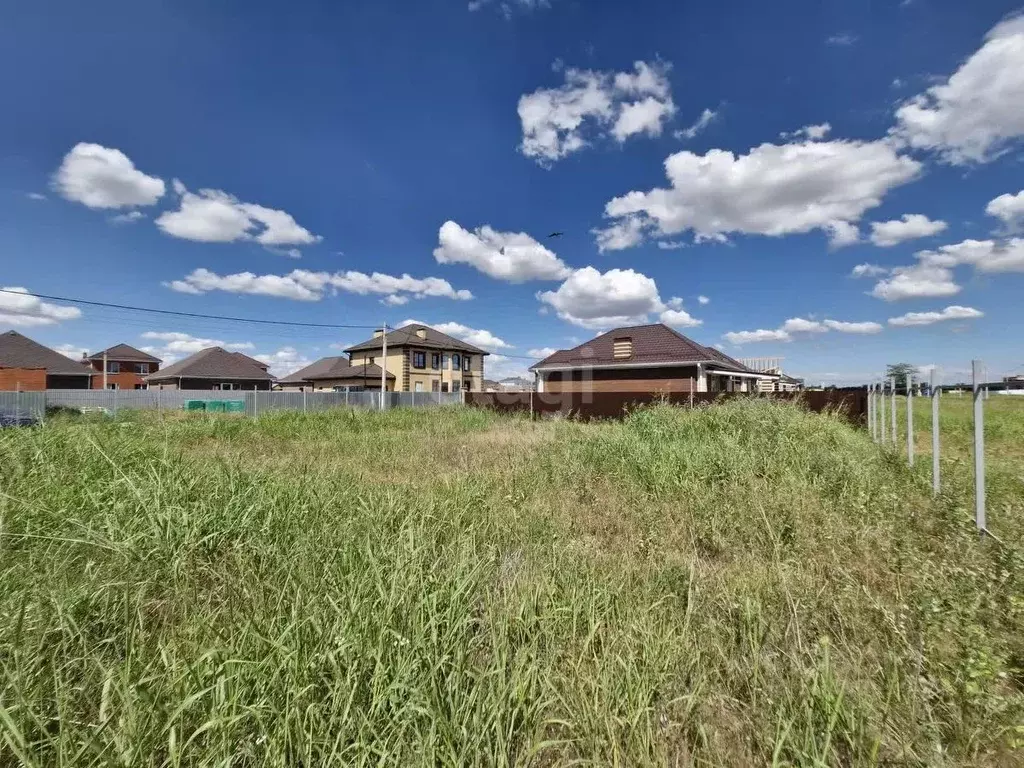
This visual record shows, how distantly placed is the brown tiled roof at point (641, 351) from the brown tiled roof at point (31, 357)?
131 feet

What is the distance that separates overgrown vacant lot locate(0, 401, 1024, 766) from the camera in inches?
51.7

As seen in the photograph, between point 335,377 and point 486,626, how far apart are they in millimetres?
41801

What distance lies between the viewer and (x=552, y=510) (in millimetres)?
3869

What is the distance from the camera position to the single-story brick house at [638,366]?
19828mm

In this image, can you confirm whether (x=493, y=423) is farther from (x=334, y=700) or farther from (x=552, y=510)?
(x=334, y=700)

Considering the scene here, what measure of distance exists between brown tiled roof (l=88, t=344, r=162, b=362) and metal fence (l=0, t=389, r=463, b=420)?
33691 mm

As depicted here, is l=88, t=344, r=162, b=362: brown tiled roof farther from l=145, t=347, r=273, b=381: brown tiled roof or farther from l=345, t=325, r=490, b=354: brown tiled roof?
l=345, t=325, r=490, b=354: brown tiled roof

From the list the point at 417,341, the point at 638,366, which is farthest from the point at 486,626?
the point at 417,341

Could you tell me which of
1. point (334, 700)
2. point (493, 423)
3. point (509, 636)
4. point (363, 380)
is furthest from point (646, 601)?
point (363, 380)

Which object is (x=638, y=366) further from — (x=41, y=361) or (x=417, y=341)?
(x=41, y=361)

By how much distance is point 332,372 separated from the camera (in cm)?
4156

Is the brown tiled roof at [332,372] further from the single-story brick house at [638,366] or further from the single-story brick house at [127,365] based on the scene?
the single-story brick house at [638,366]

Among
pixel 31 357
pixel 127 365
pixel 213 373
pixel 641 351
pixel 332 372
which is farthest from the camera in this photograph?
pixel 127 365

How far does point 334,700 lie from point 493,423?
12155 mm
